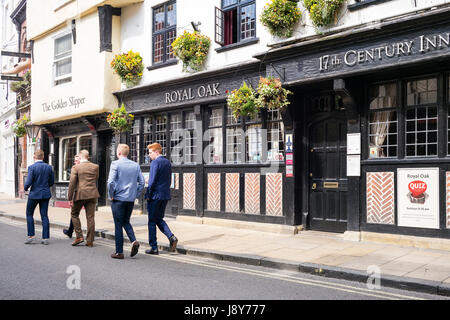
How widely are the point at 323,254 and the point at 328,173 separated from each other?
2.72 m

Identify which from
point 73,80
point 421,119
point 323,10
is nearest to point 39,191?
point 323,10

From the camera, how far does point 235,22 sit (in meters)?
11.6

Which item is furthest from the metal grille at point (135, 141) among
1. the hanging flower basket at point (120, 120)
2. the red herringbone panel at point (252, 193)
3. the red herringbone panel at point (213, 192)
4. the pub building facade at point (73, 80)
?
the red herringbone panel at point (252, 193)

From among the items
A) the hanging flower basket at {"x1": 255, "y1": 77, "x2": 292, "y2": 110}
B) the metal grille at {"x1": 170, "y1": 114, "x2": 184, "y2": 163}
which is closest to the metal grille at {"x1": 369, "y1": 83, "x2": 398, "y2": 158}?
the hanging flower basket at {"x1": 255, "y1": 77, "x2": 292, "y2": 110}

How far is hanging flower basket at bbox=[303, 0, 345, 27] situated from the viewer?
8.92 metres

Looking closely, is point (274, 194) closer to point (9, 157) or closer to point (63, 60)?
point (63, 60)

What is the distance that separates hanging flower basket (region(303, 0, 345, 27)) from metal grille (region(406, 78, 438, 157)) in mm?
2114

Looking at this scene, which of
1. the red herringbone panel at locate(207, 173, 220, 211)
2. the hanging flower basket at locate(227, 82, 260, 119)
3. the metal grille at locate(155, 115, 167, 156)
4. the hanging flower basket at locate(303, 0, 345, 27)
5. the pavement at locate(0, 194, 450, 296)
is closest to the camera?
the pavement at locate(0, 194, 450, 296)

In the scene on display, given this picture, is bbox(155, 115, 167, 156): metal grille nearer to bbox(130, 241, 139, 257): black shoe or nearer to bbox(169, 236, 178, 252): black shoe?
bbox(169, 236, 178, 252): black shoe

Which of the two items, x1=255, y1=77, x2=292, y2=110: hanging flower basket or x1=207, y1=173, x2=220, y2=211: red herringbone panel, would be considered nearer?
x1=255, y1=77, x2=292, y2=110: hanging flower basket

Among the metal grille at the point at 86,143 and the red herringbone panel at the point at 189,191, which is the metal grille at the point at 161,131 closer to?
the red herringbone panel at the point at 189,191

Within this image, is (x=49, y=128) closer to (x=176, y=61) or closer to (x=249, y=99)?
(x=176, y=61)

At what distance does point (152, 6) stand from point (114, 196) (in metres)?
8.41

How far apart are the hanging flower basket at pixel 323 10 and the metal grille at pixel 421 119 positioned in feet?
6.94
